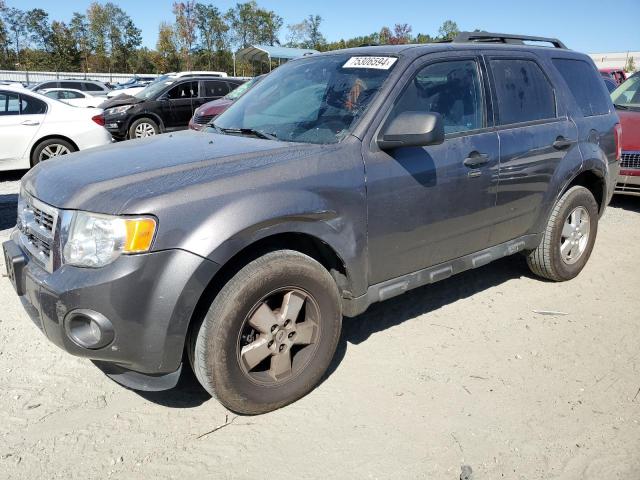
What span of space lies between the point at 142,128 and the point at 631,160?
10.4 metres

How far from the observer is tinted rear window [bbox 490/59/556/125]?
12.9 ft

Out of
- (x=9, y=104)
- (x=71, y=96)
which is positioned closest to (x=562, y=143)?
(x=9, y=104)

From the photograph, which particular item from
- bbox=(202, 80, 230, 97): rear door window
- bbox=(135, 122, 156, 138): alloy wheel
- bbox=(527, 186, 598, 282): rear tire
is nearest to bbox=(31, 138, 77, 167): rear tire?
bbox=(135, 122, 156, 138): alloy wheel

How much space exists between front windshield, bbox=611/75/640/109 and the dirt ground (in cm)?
523

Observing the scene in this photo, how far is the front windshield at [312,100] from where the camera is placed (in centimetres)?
329

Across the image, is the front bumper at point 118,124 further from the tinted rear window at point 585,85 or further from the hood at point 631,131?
the tinted rear window at point 585,85

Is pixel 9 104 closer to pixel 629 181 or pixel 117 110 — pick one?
pixel 117 110

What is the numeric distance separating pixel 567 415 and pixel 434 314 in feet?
4.49

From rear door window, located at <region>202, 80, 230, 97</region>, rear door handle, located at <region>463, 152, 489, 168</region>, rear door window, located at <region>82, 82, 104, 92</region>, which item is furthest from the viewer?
rear door window, located at <region>82, 82, 104, 92</region>

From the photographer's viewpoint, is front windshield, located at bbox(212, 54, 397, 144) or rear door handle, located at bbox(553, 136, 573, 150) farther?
rear door handle, located at bbox(553, 136, 573, 150)

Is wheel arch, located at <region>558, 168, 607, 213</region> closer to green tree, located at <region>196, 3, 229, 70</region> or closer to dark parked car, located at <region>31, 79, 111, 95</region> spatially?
dark parked car, located at <region>31, 79, 111, 95</region>

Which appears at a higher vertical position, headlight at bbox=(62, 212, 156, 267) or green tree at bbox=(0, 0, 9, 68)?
green tree at bbox=(0, 0, 9, 68)

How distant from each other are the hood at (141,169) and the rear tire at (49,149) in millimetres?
6080

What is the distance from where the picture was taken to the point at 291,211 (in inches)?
109
